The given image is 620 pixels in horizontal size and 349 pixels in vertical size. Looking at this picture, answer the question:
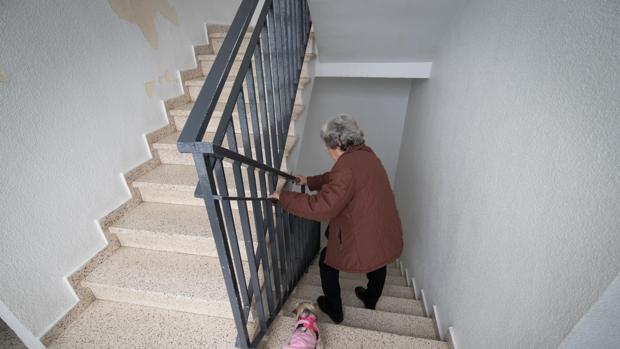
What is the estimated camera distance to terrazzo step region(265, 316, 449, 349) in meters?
1.32

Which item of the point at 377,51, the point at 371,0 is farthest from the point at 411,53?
the point at 371,0

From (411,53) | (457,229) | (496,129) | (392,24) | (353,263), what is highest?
(392,24)

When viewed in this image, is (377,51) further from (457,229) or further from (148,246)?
(148,246)

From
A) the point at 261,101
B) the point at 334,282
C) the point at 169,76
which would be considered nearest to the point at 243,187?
the point at 261,101

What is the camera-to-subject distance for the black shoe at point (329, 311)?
1674 mm

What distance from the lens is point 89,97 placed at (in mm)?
1492

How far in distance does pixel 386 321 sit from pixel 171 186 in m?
1.62

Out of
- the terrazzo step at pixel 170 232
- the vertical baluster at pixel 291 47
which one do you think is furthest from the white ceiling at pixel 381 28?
the terrazzo step at pixel 170 232

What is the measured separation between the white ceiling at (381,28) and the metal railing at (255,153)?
22 centimetres

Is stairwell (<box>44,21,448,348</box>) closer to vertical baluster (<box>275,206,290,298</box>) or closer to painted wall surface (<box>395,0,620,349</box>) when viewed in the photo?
vertical baluster (<box>275,206,290,298</box>)

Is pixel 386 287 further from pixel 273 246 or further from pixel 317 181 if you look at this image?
pixel 273 246

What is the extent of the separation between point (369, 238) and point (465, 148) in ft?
2.22

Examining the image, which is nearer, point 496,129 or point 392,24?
point 496,129

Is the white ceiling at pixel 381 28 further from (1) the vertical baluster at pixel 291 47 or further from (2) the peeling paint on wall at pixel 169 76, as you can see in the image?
(2) the peeling paint on wall at pixel 169 76
